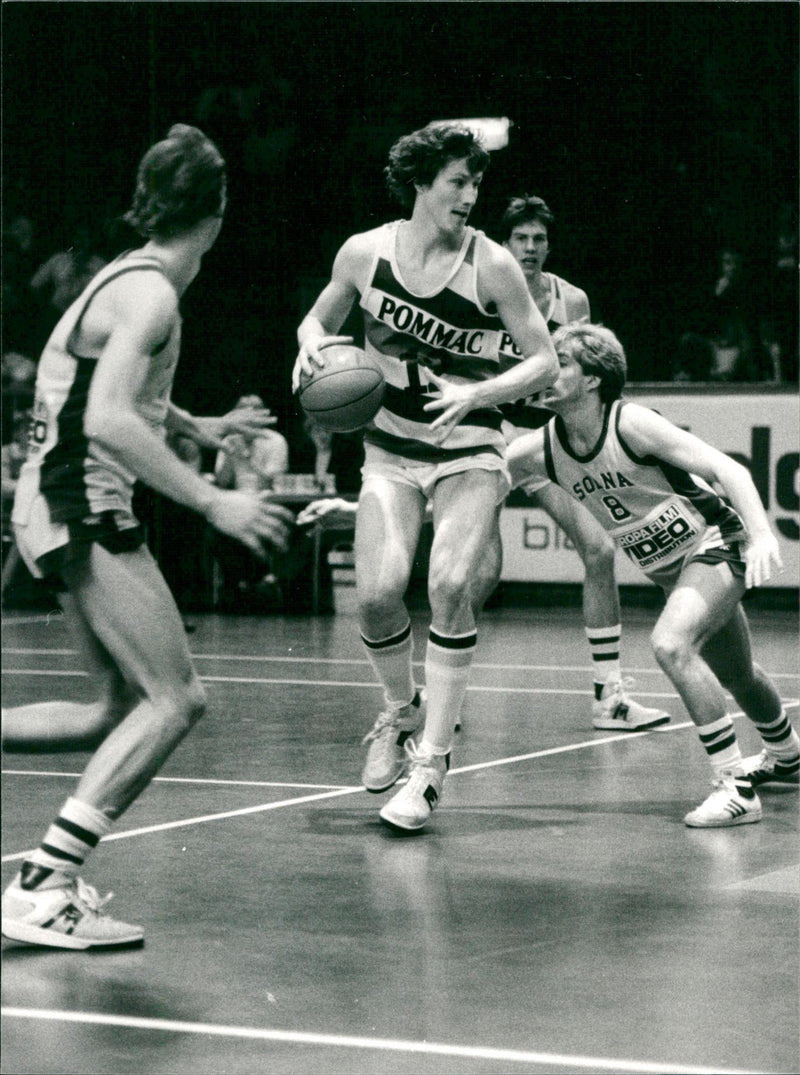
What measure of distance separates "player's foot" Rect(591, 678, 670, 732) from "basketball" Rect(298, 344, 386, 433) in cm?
290

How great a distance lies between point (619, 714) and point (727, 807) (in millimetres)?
2331

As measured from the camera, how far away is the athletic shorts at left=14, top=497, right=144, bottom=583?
13.2ft

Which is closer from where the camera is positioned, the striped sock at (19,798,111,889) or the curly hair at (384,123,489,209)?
the striped sock at (19,798,111,889)

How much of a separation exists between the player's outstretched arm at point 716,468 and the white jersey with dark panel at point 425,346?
508 millimetres

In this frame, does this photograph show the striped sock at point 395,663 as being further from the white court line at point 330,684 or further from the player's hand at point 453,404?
the white court line at point 330,684

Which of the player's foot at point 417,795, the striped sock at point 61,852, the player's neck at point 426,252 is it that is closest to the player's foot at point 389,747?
the player's foot at point 417,795

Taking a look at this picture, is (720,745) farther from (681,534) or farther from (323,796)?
(323,796)

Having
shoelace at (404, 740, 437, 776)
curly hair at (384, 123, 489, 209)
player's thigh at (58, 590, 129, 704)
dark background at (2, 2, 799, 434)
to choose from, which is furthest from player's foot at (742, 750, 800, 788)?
dark background at (2, 2, 799, 434)

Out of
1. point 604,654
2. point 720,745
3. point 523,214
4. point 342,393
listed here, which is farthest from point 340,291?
point 604,654

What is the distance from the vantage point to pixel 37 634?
13.0 meters

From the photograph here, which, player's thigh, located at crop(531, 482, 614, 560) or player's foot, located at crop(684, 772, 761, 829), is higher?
player's thigh, located at crop(531, 482, 614, 560)

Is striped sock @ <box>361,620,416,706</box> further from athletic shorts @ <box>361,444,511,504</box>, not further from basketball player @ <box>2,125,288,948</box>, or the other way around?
basketball player @ <box>2,125,288,948</box>

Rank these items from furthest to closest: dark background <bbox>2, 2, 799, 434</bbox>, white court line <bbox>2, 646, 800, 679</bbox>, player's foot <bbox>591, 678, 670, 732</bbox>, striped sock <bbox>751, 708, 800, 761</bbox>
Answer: dark background <bbox>2, 2, 799, 434</bbox> < white court line <bbox>2, 646, 800, 679</bbox> < player's foot <bbox>591, 678, 670, 732</bbox> < striped sock <bbox>751, 708, 800, 761</bbox>

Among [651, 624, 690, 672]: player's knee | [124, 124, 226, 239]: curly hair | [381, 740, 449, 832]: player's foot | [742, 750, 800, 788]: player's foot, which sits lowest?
[742, 750, 800, 788]: player's foot
